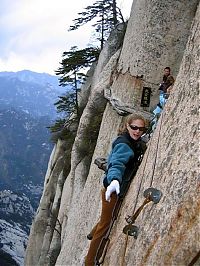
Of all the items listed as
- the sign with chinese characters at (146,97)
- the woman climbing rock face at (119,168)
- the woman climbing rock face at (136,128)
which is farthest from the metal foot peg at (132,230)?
the sign with chinese characters at (146,97)

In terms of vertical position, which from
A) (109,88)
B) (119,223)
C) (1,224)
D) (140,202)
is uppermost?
(109,88)

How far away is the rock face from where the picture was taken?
4711 mm

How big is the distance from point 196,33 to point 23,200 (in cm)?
16106

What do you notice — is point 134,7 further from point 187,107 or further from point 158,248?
point 158,248

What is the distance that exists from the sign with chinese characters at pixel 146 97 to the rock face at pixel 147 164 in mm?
173

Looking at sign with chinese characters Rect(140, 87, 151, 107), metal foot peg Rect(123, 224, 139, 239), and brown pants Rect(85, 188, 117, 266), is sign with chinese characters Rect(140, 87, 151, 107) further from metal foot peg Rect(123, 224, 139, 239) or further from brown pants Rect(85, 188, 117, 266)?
metal foot peg Rect(123, 224, 139, 239)

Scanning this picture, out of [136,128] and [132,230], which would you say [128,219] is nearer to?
[132,230]

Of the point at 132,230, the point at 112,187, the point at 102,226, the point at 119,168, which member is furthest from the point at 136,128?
the point at 102,226

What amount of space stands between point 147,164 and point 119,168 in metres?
0.45

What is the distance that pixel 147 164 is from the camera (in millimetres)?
6285

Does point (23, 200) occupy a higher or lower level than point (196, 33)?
lower

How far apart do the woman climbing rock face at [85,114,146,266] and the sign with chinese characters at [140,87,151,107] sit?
6830 millimetres

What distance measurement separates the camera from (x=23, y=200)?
162 m

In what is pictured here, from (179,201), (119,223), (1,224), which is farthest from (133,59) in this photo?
(1,224)
